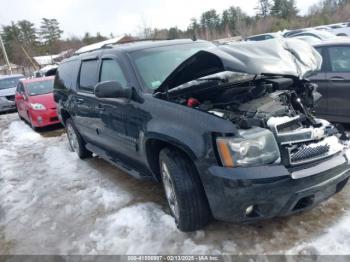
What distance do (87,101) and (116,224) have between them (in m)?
2.00

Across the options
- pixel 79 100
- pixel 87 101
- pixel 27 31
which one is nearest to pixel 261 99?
pixel 87 101

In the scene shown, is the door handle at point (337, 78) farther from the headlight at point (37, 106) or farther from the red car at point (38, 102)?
the headlight at point (37, 106)

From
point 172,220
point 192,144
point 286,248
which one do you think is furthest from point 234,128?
point 172,220

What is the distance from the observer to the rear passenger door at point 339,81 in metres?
5.30

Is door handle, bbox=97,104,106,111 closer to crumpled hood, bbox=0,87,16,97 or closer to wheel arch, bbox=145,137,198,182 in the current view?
wheel arch, bbox=145,137,198,182

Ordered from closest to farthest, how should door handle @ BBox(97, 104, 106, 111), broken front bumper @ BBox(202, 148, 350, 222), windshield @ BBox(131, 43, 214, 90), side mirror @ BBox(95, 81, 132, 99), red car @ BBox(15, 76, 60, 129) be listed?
broken front bumper @ BBox(202, 148, 350, 222)
side mirror @ BBox(95, 81, 132, 99)
windshield @ BBox(131, 43, 214, 90)
door handle @ BBox(97, 104, 106, 111)
red car @ BBox(15, 76, 60, 129)

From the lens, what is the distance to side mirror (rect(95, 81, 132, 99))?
11.6 feet

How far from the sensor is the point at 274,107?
125 inches

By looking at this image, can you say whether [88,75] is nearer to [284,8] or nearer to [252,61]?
[252,61]

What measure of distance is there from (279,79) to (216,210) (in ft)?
5.00

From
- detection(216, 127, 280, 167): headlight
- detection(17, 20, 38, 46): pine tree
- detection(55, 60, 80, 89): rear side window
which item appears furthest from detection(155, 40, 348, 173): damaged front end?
detection(17, 20, 38, 46): pine tree

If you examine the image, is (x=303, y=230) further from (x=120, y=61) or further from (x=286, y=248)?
(x=120, y=61)

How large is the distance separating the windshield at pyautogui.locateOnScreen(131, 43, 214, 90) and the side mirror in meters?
0.23

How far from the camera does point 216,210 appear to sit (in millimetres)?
2859
